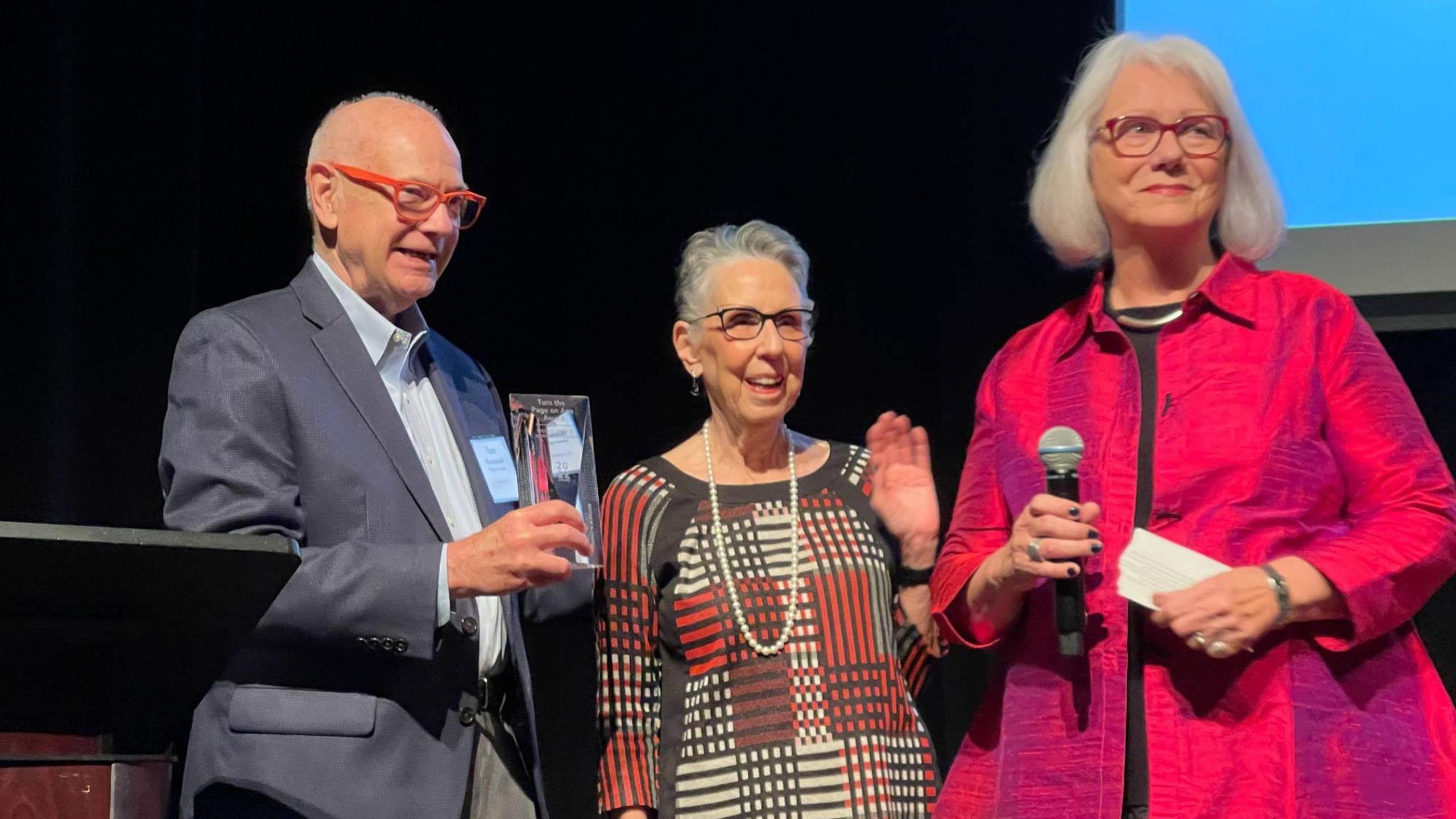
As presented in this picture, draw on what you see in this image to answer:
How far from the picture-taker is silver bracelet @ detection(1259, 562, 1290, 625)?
6.03ft

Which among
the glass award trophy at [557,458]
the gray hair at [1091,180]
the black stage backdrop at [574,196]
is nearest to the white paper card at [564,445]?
the glass award trophy at [557,458]

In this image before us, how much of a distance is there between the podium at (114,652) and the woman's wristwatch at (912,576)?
1227 millimetres

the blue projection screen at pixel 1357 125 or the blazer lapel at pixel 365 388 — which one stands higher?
the blue projection screen at pixel 1357 125

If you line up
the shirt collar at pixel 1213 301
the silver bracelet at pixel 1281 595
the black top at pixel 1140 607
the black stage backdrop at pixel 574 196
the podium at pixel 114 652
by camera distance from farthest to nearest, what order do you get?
the black stage backdrop at pixel 574 196 → the shirt collar at pixel 1213 301 → the black top at pixel 1140 607 → the silver bracelet at pixel 1281 595 → the podium at pixel 114 652

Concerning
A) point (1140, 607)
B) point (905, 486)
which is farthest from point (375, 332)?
point (1140, 607)

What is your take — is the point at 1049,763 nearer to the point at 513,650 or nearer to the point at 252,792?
the point at 513,650

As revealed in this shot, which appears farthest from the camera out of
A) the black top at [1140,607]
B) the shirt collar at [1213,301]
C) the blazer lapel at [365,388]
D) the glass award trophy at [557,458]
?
the blazer lapel at [365,388]

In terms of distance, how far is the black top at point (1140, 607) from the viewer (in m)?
1.95

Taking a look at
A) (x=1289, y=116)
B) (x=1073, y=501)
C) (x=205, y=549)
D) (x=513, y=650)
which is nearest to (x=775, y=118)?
(x=1289, y=116)

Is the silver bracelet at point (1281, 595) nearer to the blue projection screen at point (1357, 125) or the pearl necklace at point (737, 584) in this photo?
the pearl necklace at point (737, 584)

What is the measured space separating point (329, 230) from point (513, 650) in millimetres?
796

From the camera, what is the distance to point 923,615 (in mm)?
2527

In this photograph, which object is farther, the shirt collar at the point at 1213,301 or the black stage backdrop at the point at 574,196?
the black stage backdrop at the point at 574,196

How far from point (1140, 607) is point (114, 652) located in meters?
1.29
